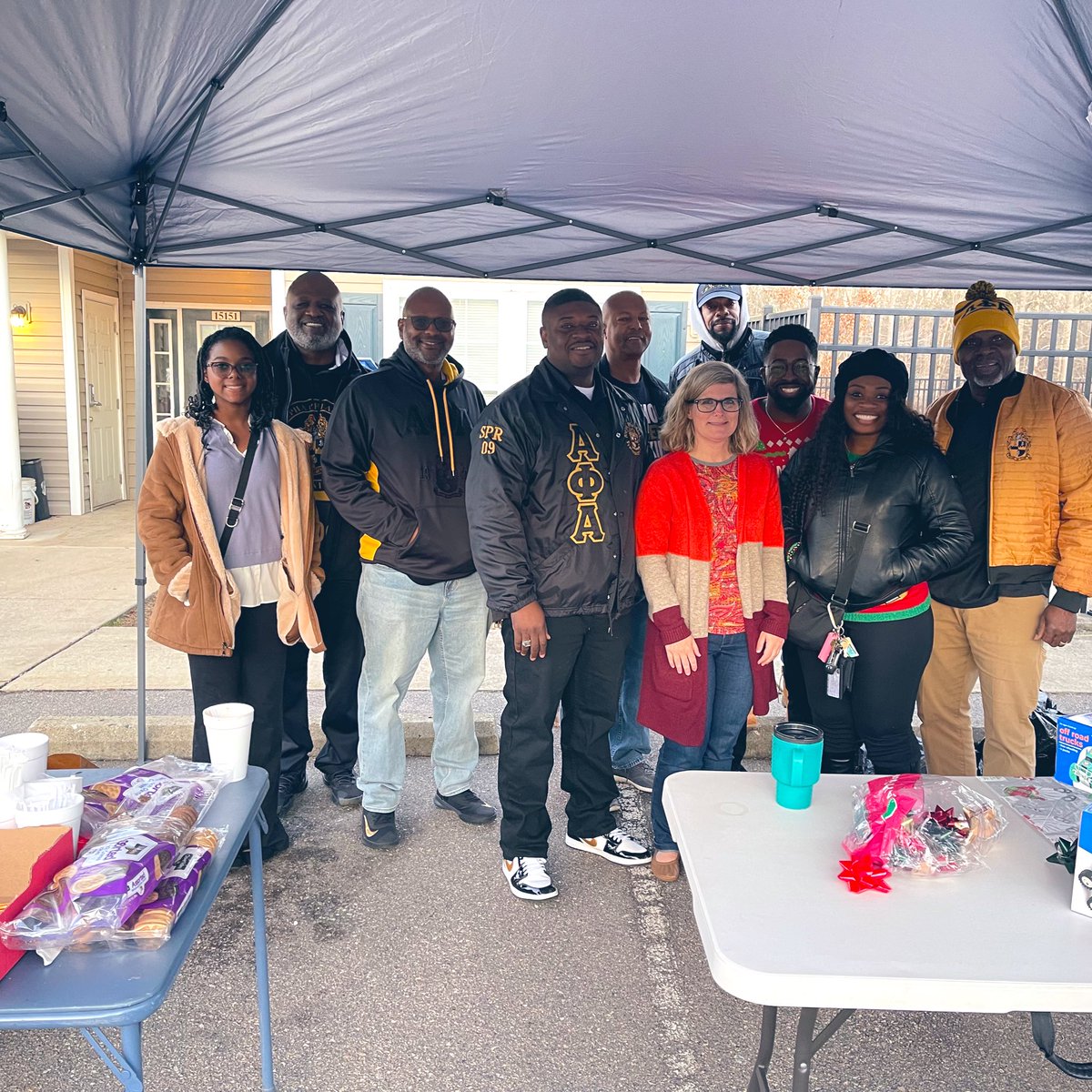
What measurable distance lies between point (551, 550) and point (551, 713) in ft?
1.88

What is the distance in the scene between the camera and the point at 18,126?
256 centimetres

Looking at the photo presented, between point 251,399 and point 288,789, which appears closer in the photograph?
point 251,399

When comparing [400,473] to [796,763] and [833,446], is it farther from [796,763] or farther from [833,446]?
[796,763]

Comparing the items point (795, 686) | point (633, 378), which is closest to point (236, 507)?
point (633, 378)

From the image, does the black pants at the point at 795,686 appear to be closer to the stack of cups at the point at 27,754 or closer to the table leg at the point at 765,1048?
the table leg at the point at 765,1048

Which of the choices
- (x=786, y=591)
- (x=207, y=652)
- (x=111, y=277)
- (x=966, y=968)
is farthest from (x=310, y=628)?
(x=111, y=277)

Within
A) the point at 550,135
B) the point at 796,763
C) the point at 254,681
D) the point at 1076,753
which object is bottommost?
the point at 254,681

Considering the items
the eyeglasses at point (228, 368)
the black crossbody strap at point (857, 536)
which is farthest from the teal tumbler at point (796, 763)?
the eyeglasses at point (228, 368)

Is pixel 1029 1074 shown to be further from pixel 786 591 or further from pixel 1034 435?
pixel 1034 435

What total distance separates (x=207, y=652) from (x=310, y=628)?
14.0 inches

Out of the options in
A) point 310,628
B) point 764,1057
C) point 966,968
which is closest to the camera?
point 966,968

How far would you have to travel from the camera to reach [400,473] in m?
3.22

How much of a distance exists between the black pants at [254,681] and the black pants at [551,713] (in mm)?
792

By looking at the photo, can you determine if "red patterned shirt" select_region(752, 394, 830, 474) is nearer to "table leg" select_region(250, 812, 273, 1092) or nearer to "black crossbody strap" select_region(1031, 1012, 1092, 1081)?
"black crossbody strap" select_region(1031, 1012, 1092, 1081)
